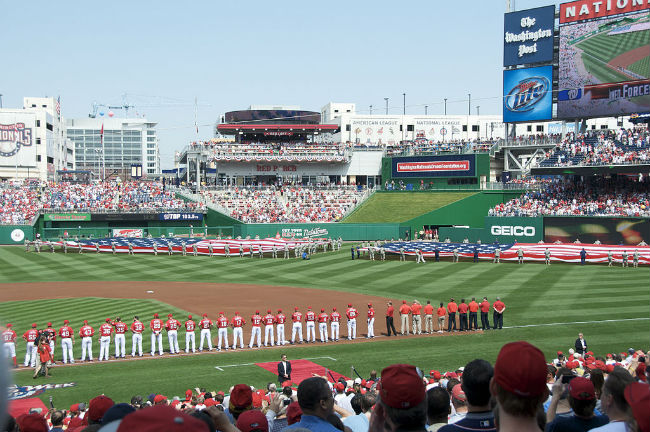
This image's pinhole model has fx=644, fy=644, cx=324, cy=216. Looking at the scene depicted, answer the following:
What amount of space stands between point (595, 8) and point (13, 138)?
75.4 metres

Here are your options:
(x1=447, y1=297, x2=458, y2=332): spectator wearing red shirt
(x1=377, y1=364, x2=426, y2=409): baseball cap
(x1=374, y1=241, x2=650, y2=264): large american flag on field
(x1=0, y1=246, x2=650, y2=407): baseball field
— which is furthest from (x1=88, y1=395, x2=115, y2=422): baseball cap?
(x1=374, y1=241, x2=650, y2=264): large american flag on field

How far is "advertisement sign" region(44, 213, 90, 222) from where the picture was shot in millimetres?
61062

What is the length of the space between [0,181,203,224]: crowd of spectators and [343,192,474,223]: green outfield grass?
16.8 metres

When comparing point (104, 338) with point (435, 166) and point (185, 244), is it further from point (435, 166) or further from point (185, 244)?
point (435, 166)

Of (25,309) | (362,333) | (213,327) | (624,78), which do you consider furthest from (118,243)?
(624,78)

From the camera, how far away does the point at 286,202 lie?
6981cm

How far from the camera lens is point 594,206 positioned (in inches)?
1945

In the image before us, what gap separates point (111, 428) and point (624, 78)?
183 ft

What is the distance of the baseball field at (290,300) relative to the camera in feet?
64.3

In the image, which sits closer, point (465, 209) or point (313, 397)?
point (313, 397)

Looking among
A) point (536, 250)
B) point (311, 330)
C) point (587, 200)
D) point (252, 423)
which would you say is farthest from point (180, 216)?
point (252, 423)

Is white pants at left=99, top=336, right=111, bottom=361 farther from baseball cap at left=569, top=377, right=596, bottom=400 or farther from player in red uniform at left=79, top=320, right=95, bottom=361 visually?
baseball cap at left=569, top=377, right=596, bottom=400

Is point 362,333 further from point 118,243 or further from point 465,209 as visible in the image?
point 465,209

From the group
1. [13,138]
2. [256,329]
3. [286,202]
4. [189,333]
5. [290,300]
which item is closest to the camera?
[189,333]
